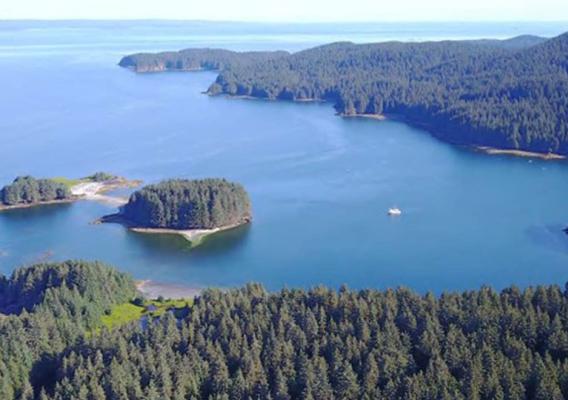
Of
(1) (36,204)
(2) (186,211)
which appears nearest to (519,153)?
(2) (186,211)

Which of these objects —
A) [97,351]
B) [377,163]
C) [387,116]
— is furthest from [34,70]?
[97,351]

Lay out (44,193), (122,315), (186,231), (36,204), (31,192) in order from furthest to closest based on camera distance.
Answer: (44,193) → (36,204) → (31,192) → (186,231) → (122,315)

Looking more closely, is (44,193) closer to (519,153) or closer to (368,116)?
(519,153)

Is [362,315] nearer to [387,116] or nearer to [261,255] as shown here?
[261,255]

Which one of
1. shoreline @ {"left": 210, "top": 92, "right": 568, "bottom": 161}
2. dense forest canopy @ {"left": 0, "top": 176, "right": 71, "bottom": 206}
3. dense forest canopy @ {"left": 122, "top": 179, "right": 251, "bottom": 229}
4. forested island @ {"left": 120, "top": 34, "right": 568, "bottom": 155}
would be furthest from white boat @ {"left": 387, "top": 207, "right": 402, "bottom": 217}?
forested island @ {"left": 120, "top": 34, "right": 568, "bottom": 155}

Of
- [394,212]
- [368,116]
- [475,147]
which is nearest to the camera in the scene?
[394,212]

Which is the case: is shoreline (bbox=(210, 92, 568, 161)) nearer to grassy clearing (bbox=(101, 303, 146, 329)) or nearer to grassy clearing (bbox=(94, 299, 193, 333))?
grassy clearing (bbox=(94, 299, 193, 333))

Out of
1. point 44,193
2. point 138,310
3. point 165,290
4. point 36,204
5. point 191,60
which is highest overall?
point 191,60
